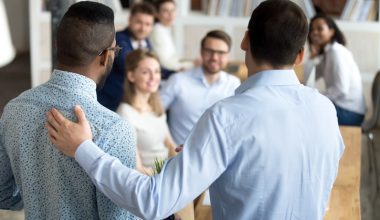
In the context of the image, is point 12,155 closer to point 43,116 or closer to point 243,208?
point 43,116

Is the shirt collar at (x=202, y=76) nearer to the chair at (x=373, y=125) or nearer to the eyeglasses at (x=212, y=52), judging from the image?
the eyeglasses at (x=212, y=52)

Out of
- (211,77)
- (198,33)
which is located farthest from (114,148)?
(198,33)

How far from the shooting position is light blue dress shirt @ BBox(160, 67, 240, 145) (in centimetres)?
454

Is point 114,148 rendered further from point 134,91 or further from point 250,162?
point 134,91

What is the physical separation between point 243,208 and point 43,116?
0.52 metres

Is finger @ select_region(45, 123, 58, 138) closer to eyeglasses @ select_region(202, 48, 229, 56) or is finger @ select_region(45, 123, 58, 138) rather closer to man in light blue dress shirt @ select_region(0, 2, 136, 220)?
man in light blue dress shirt @ select_region(0, 2, 136, 220)

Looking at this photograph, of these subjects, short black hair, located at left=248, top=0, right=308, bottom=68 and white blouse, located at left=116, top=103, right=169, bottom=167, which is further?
white blouse, located at left=116, top=103, right=169, bottom=167

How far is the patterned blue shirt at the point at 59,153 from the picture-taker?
66.9 inches

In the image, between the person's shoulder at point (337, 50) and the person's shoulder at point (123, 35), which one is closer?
the person's shoulder at point (123, 35)

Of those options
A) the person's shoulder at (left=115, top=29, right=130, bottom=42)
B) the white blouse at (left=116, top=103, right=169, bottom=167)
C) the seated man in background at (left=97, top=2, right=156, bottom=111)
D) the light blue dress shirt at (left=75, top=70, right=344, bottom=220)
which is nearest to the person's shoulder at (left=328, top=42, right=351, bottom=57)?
the seated man in background at (left=97, top=2, right=156, bottom=111)

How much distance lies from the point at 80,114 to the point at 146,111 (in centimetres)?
227

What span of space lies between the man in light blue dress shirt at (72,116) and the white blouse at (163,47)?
13.4 ft

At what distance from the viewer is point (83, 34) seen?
5.62 ft

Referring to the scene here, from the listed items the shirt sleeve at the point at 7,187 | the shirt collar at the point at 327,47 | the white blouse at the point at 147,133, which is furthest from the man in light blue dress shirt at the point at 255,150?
the shirt collar at the point at 327,47
